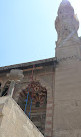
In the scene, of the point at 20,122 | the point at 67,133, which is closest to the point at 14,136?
the point at 20,122

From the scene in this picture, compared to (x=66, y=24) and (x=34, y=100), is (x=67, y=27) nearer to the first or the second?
(x=66, y=24)

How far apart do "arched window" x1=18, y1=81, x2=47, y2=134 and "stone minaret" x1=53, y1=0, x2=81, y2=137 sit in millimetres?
1116

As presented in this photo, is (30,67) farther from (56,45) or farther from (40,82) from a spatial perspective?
(56,45)

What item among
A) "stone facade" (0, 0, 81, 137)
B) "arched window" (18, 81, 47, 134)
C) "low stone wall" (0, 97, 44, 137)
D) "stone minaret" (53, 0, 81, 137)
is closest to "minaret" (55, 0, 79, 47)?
"stone minaret" (53, 0, 81, 137)

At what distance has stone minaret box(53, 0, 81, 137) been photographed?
245 inches

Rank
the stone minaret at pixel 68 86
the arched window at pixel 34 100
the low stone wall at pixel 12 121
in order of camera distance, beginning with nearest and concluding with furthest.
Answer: the low stone wall at pixel 12 121, the stone minaret at pixel 68 86, the arched window at pixel 34 100

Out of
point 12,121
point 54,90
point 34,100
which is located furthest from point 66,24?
point 12,121

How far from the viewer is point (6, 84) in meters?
9.12

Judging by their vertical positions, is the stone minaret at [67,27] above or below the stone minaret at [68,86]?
above

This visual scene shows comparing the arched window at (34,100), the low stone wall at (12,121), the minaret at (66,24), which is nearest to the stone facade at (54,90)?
the arched window at (34,100)

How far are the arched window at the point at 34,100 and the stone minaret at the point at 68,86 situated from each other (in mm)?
1116

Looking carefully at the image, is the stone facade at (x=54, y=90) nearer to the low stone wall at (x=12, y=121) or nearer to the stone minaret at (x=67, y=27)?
the stone minaret at (x=67, y=27)

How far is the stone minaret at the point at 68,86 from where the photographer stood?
621 centimetres

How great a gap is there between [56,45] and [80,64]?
9.30 ft
